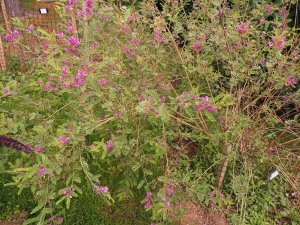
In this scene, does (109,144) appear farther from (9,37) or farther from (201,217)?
Result: (201,217)

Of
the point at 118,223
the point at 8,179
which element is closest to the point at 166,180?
the point at 118,223

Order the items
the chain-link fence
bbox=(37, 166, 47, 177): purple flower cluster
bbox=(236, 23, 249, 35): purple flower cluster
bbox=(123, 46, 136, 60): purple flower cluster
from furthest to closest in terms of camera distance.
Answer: the chain-link fence < bbox=(123, 46, 136, 60): purple flower cluster < bbox=(236, 23, 249, 35): purple flower cluster < bbox=(37, 166, 47, 177): purple flower cluster

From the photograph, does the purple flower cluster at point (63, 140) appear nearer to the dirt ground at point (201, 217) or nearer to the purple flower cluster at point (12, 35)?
the purple flower cluster at point (12, 35)

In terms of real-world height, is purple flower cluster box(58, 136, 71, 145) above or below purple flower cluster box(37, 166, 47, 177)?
above

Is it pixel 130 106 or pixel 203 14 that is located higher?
pixel 203 14

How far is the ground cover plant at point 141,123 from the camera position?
6.51 feet

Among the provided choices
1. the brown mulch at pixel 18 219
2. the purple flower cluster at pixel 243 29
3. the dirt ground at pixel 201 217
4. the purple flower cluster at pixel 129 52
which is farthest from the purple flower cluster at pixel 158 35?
the brown mulch at pixel 18 219

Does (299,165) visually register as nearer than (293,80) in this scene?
No

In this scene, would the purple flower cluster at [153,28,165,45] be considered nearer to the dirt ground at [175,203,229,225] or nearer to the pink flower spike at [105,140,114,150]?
the pink flower spike at [105,140,114,150]

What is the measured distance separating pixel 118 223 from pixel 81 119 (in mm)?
908

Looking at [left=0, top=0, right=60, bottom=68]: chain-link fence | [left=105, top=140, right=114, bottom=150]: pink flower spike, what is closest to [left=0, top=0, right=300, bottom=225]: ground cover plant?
[left=105, top=140, right=114, bottom=150]: pink flower spike

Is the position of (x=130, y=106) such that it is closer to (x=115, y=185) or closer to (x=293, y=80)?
(x=115, y=185)

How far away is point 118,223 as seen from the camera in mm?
2537

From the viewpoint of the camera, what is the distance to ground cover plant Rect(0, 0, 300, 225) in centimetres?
198
